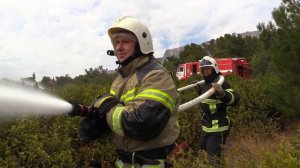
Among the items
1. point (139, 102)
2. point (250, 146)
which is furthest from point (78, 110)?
point (250, 146)

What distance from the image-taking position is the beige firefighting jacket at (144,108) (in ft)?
8.25

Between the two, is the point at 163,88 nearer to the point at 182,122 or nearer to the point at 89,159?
the point at 89,159

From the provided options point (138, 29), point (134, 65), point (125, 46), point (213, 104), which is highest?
point (138, 29)

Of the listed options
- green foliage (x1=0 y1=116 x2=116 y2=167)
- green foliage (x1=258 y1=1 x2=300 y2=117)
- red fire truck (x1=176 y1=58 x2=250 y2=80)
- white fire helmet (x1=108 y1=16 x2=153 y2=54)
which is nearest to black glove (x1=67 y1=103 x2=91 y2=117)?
white fire helmet (x1=108 y1=16 x2=153 y2=54)

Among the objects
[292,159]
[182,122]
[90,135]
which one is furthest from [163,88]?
[182,122]

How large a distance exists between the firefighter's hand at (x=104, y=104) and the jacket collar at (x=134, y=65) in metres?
0.25

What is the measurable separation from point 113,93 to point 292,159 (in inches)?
60.6

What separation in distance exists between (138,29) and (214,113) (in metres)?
3.41

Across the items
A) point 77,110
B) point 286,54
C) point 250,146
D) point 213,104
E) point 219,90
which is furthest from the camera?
point 286,54

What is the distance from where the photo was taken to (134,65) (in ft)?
9.35

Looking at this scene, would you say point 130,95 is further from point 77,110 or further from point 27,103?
point 27,103

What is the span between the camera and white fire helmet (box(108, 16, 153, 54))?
113 inches

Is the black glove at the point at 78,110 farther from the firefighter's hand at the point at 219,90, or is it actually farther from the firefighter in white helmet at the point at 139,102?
the firefighter's hand at the point at 219,90

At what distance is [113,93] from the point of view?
9.75ft
